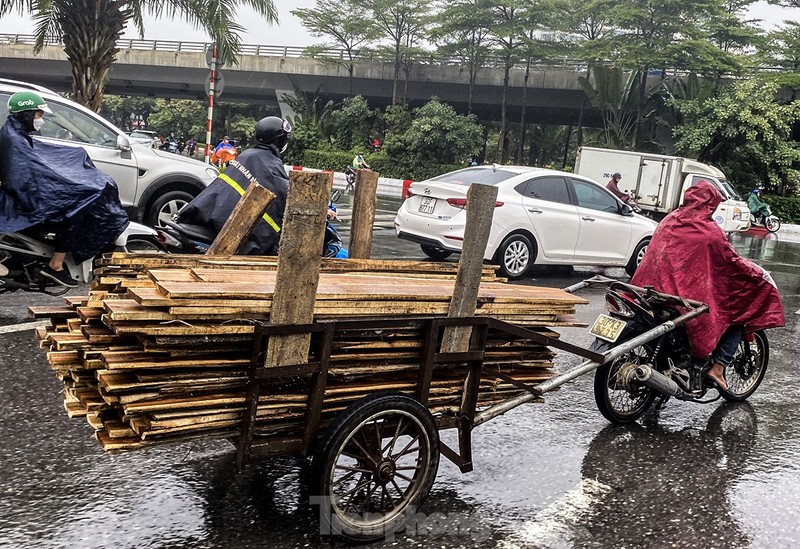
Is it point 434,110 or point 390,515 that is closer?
point 390,515

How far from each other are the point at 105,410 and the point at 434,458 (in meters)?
1.36

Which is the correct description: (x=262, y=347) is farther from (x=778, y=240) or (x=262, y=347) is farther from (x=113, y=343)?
(x=778, y=240)

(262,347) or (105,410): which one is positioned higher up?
(262,347)

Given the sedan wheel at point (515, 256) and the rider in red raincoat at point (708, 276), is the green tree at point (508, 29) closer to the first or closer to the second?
the sedan wheel at point (515, 256)

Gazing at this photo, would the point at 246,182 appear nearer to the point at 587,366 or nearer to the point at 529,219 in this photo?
the point at 587,366

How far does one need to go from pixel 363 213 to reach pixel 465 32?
118ft

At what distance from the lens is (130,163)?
947 cm

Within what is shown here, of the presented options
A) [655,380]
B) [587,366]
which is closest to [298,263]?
[587,366]

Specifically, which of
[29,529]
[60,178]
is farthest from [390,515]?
[60,178]

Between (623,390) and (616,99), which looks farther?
(616,99)

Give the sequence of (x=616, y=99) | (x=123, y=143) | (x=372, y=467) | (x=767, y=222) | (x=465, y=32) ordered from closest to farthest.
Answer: (x=372, y=467) → (x=123, y=143) → (x=767, y=222) → (x=616, y=99) → (x=465, y=32)

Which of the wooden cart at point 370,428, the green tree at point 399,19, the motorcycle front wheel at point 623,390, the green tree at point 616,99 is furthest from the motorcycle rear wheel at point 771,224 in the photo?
the wooden cart at point 370,428

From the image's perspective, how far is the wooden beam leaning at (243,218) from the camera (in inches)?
159

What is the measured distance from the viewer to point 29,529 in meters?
3.17
